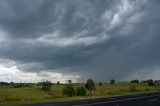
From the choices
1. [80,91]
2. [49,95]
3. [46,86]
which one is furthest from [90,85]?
→ [46,86]

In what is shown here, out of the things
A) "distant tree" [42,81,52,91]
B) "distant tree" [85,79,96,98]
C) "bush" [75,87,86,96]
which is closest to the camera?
"distant tree" [85,79,96,98]

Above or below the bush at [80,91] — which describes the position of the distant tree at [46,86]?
above

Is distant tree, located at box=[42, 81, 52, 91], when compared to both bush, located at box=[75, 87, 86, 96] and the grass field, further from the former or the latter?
bush, located at box=[75, 87, 86, 96]

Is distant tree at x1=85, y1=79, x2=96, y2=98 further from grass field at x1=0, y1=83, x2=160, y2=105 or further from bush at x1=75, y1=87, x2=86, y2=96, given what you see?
bush at x1=75, y1=87, x2=86, y2=96

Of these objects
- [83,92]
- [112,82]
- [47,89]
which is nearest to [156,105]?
[83,92]

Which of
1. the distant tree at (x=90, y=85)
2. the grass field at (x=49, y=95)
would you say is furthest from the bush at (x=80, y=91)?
the distant tree at (x=90, y=85)

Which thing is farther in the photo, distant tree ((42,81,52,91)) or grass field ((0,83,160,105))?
distant tree ((42,81,52,91))

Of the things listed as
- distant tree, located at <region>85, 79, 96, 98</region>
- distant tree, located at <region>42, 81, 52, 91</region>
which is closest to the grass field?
distant tree, located at <region>85, 79, 96, 98</region>

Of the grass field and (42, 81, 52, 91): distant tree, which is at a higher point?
(42, 81, 52, 91): distant tree

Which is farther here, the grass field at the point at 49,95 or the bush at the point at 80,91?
the bush at the point at 80,91

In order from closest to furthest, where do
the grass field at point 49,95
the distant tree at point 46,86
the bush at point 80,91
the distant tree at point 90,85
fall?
the grass field at point 49,95
the distant tree at point 90,85
the bush at point 80,91
the distant tree at point 46,86

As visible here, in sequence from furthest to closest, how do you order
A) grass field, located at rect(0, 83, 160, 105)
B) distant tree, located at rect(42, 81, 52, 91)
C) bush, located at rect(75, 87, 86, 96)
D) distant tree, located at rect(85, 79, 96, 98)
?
distant tree, located at rect(42, 81, 52, 91), bush, located at rect(75, 87, 86, 96), distant tree, located at rect(85, 79, 96, 98), grass field, located at rect(0, 83, 160, 105)

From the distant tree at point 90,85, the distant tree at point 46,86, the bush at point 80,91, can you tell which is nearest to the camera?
the distant tree at point 90,85

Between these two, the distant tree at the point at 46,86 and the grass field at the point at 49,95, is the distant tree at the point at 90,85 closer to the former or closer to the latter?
the grass field at the point at 49,95
